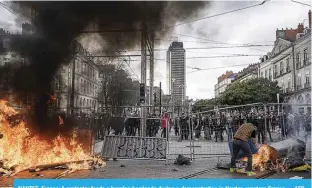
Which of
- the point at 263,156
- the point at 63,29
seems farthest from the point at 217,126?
the point at 63,29

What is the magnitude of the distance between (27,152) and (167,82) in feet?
10.8

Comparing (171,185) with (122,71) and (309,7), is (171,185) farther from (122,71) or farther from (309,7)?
(122,71)

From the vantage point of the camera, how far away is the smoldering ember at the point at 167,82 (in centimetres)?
532

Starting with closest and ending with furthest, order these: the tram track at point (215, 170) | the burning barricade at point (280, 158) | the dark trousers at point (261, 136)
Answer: the tram track at point (215, 170)
the burning barricade at point (280, 158)
the dark trousers at point (261, 136)

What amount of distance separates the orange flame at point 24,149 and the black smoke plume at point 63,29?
42 centimetres

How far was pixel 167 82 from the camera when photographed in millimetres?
7430

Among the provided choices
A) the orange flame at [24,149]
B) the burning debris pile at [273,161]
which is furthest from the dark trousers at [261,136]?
the orange flame at [24,149]

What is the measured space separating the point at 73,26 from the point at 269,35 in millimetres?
3762

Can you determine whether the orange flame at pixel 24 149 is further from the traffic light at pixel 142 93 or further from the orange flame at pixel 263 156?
the orange flame at pixel 263 156

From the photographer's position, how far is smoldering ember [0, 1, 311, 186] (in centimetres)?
532

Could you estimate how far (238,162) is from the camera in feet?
19.8

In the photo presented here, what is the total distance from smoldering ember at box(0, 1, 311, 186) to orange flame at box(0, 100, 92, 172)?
18 mm

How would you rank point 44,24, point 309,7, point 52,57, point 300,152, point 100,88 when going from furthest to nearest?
point 100,88 → point 52,57 → point 44,24 → point 300,152 → point 309,7

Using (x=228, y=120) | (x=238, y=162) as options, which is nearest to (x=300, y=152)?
(x=238, y=162)
